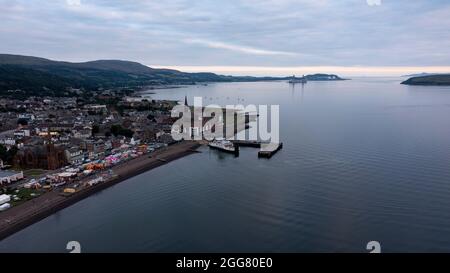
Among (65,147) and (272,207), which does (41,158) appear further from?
(272,207)

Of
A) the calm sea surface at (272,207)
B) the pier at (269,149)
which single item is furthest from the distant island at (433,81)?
the pier at (269,149)

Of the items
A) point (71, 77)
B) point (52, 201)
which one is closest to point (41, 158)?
point (52, 201)

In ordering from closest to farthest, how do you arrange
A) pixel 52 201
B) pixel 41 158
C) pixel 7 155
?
pixel 52 201 → pixel 41 158 → pixel 7 155

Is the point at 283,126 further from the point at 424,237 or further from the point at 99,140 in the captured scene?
the point at 424,237

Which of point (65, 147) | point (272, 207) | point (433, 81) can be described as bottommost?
point (272, 207)

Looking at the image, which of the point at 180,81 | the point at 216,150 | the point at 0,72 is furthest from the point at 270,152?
the point at 180,81

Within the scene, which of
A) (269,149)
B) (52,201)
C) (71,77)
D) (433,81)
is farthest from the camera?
(433,81)
